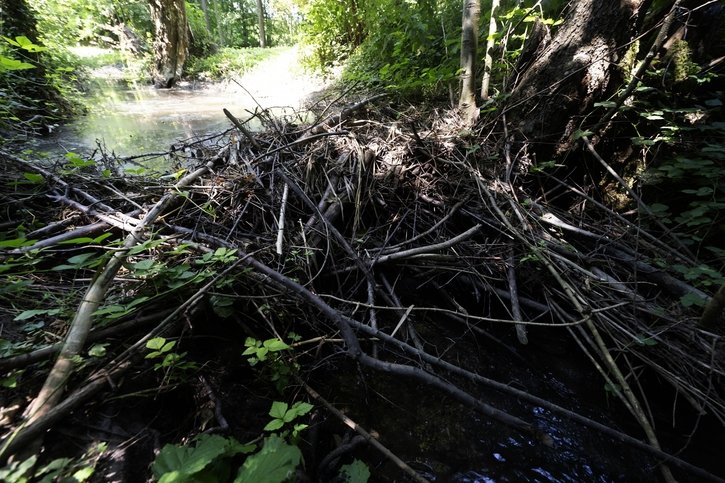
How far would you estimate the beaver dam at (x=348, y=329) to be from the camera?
1242mm

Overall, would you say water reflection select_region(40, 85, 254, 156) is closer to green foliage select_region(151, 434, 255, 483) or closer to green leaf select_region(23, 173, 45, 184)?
green leaf select_region(23, 173, 45, 184)

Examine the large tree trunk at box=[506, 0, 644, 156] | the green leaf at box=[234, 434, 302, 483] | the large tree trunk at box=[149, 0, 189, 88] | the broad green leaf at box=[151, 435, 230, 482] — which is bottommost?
the green leaf at box=[234, 434, 302, 483]

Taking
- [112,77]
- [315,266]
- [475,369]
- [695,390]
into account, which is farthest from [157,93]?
[695,390]

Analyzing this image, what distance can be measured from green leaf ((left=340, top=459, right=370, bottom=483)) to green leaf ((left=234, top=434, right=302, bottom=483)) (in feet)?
0.98

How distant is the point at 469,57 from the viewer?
3133 mm

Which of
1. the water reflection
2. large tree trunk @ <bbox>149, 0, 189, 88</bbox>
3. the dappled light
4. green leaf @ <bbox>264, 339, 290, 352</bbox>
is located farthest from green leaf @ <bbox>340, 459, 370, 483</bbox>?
large tree trunk @ <bbox>149, 0, 189, 88</bbox>

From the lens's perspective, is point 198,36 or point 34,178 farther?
point 198,36

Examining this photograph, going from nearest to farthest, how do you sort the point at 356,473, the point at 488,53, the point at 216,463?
the point at 216,463 < the point at 356,473 < the point at 488,53

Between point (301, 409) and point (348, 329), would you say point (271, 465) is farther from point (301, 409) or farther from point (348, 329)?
point (348, 329)

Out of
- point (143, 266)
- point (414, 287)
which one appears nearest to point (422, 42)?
point (414, 287)

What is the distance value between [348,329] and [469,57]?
9.97ft

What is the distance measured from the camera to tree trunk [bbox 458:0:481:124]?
2998 millimetres

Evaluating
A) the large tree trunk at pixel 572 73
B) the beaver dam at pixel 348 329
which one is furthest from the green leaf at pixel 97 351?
the large tree trunk at pixel 572 73

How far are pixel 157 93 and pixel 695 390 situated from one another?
44.2 feet
